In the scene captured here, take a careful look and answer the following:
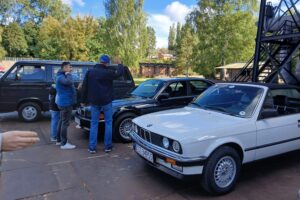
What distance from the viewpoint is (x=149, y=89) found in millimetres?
7414

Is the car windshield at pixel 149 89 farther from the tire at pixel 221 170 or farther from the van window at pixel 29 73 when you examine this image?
the tire at pixel 221 170

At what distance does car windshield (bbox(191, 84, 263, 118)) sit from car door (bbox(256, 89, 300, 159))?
0.21m

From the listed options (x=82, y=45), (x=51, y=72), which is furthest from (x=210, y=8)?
(x=51, y=72)

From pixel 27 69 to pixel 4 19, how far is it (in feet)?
149

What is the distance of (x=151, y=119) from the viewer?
4.51 m

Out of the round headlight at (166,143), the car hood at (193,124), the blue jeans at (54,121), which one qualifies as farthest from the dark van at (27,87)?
the round headlight at (166,143)

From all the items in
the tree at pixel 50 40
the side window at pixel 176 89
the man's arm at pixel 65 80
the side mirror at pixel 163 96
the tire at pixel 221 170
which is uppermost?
the tree at pixel 50 40

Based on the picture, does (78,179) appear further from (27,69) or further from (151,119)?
(27,69)

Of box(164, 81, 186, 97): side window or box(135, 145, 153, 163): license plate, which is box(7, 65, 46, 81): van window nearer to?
box(164, 81, 186, 97): side window

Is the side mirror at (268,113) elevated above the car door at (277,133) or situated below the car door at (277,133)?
above

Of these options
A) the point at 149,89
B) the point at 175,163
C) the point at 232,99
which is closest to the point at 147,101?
the point at 149,89

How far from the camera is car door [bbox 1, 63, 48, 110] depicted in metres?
8.34

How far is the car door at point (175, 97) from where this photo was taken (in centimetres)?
696

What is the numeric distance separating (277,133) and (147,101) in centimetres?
317
